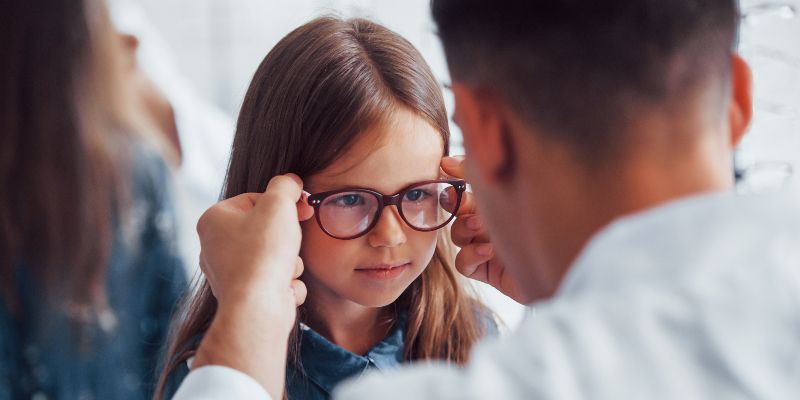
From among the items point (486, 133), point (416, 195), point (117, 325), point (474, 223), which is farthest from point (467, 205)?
point (117, 325)

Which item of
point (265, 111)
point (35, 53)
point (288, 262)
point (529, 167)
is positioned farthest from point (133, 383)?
point (529, 167)

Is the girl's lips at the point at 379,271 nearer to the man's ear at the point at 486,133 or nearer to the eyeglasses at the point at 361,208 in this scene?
the eyeglasses at the point at 361,208

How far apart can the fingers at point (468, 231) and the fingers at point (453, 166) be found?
122 mm

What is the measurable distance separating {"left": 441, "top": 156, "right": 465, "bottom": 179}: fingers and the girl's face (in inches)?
0.5

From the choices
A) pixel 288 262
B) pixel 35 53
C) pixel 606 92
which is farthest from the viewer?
pixel 35 53

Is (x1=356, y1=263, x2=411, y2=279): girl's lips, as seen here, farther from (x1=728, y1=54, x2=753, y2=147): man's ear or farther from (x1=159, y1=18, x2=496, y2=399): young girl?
(x1=728, y1=54, x2=753, y2=147): man's ear

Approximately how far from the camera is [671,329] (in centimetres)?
68

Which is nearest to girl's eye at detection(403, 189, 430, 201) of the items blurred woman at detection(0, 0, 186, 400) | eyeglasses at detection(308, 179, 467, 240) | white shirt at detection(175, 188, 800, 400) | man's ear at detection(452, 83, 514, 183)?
eyeglasses at detection(308, 179, 467, 240)

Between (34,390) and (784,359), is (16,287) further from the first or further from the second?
(784,359)

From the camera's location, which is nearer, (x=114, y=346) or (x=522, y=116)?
(x=522, y=116)

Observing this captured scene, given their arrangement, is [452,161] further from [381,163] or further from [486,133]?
[486,133]

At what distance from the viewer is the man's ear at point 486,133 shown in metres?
0.91

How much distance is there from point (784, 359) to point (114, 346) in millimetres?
1745

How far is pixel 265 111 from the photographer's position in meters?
1.51
